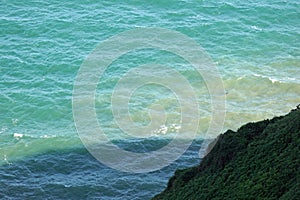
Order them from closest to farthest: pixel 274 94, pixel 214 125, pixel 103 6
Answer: pixel 214 125 < pixel 274 94 < pixel 103 6

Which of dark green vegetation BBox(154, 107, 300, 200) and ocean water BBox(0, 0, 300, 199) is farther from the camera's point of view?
ocean water BBox(0, 0, 300, 199)

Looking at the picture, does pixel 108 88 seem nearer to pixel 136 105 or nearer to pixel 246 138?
pixel 136 105

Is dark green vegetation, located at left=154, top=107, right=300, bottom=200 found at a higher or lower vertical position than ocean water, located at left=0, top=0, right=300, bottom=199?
lower

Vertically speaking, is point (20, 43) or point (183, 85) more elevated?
point (20, 43)

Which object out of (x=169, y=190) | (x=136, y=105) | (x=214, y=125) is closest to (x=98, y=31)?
(x=136, y=105)
